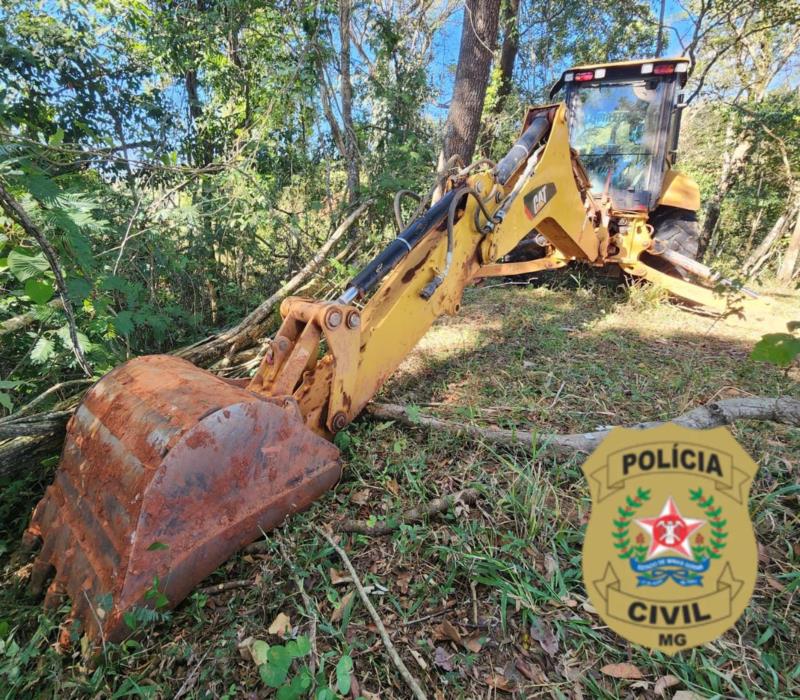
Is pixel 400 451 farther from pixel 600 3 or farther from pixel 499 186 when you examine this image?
pixel 600 3

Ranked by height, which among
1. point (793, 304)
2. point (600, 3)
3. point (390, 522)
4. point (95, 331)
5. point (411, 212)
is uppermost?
point (600, 3)

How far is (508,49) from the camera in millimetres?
9133

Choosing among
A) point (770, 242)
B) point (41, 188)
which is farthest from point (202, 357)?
point (770, 242)

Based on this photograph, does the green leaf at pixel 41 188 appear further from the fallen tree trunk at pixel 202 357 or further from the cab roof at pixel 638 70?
the cab roof at pixel 638 70

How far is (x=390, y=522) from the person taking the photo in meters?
1.85

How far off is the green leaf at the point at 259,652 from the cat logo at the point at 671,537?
1.06 m

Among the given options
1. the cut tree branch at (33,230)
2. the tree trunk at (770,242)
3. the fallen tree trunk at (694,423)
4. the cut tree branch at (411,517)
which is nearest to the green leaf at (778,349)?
the fallen tree trunk at (694,423)

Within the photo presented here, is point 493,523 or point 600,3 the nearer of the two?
point 493,523

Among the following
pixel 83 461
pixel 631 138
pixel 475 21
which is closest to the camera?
pixel 83 461

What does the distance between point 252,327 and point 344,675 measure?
9.18ft

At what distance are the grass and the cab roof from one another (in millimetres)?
3851

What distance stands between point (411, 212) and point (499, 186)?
9.24 ft

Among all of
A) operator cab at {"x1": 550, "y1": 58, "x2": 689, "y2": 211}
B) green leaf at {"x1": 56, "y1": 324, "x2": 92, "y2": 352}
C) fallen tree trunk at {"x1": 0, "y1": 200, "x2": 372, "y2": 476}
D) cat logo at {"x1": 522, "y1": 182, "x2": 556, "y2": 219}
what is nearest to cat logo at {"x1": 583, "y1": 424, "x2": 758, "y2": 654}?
fallen tree trunk at {"x1": 0, "y1": 200, "x2": 372, "y2": 476}

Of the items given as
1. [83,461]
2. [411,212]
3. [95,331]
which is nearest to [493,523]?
[83,461]
